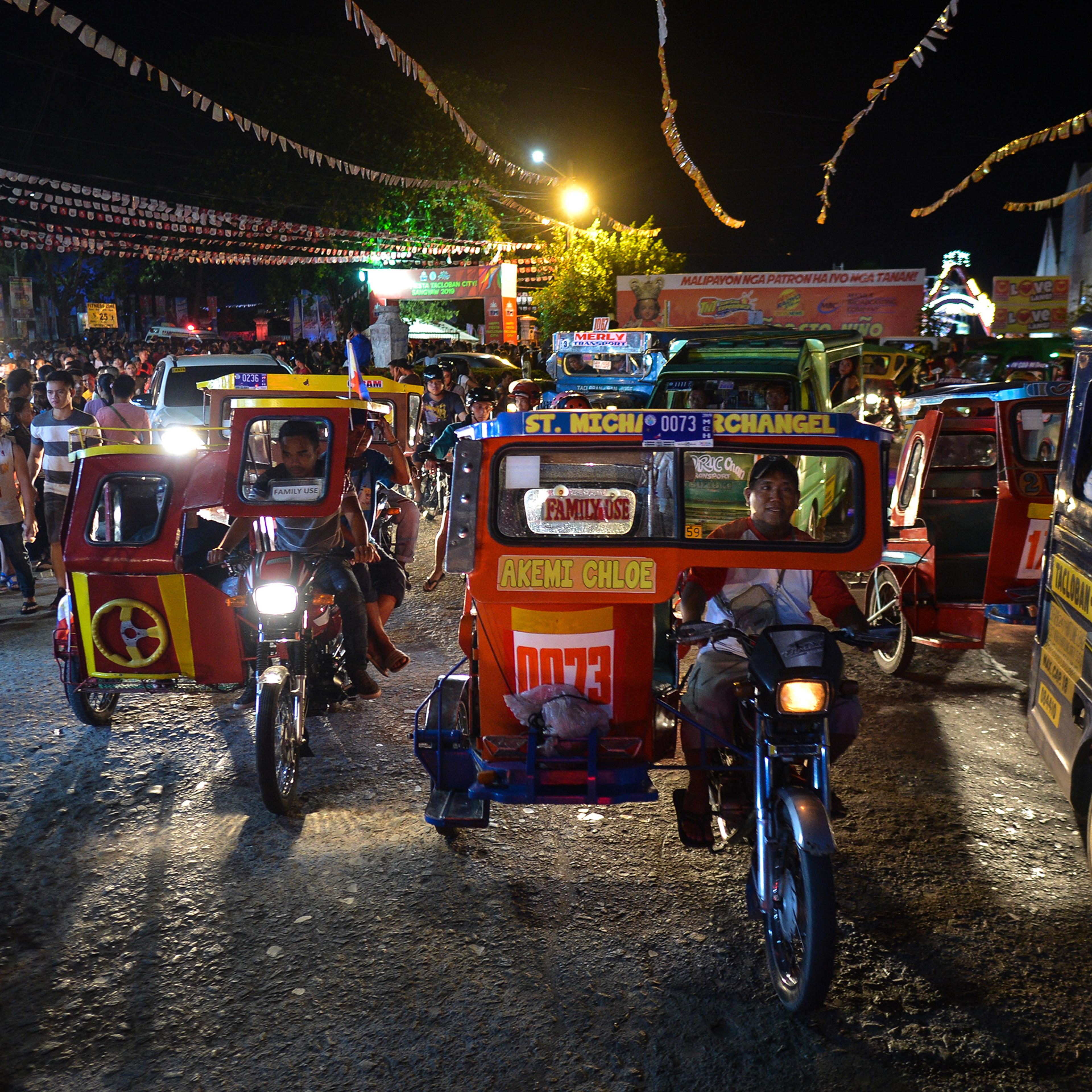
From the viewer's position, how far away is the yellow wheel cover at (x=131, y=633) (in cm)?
498

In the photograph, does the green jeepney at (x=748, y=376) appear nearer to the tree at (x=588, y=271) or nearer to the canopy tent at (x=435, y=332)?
the tree at (x=588, y=271)

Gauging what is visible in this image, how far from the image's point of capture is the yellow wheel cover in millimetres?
4977

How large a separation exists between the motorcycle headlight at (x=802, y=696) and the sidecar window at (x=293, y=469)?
2.96m

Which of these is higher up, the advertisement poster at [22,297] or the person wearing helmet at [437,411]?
the advertisement poster at [22,297]

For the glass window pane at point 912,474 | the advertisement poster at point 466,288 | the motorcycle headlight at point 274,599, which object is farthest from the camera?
the advertisement poster at point 466,288

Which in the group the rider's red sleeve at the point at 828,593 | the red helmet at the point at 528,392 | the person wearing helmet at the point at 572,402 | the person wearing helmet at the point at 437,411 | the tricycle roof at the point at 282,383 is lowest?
the rider's red sleeve at the point at 828,593

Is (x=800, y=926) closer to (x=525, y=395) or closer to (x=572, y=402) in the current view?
(x=572, y=402)

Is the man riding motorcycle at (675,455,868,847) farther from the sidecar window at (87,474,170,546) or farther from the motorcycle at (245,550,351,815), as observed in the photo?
the sidecar window at (87,474,170,546)

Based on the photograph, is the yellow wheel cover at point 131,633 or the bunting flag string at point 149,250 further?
the bunting flag string at point 149,250

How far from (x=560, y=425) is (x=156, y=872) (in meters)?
2.69

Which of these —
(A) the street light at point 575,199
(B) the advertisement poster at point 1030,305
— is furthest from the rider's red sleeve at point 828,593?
(B) the advertisement poster at point 1030,305

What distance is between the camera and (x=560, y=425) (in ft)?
11.6

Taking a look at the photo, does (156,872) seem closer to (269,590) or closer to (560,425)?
(269,590)

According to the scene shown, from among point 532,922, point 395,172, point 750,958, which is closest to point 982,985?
point 750,958
